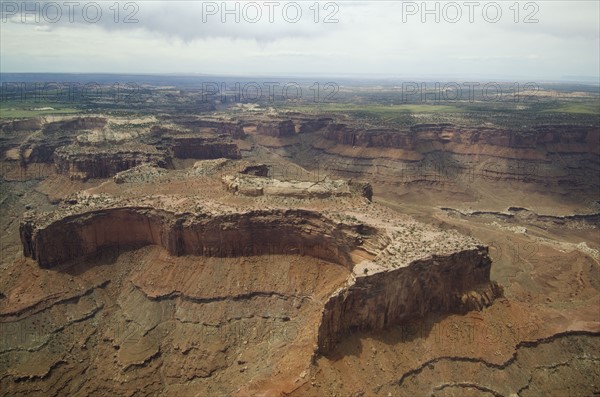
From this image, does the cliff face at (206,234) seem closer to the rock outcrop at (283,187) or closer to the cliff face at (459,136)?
the rock outcrop at (283,187)

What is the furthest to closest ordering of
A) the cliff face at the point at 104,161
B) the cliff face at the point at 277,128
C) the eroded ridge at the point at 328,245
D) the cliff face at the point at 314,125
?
the cliff face at the point at 314,125 → the cliff face at the point at 277,128 → the cliff face at the point at 104,161 → the eroded ridge at the point at 328,245

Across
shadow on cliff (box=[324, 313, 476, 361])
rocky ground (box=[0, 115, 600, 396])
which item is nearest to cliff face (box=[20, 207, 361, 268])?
rocky ground (box=[0, 115, 600, 396])

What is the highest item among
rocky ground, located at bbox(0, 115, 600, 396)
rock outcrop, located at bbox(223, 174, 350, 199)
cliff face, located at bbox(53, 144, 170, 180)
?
cliff face, located at bbox(53, 144, 170, 180)

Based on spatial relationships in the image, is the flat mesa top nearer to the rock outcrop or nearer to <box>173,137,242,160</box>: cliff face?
the rock outcrop

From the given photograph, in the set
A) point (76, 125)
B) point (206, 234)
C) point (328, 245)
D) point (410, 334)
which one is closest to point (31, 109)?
point (76, 125)

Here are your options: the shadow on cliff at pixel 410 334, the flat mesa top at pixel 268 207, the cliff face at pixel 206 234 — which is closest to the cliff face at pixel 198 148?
the flat mesa top at pixel 268 207
